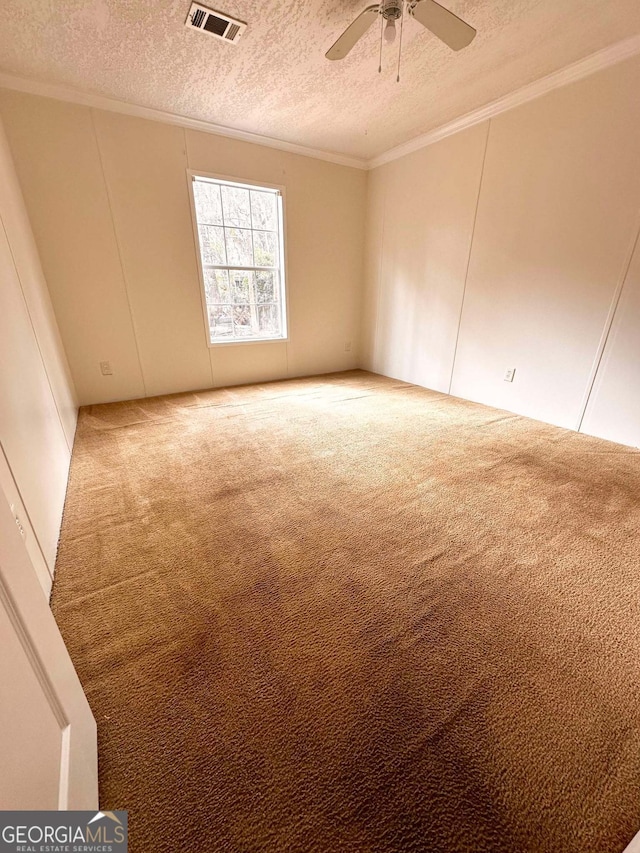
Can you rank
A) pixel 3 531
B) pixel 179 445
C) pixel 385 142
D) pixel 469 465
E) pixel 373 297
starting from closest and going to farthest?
pixel 3 531 → pixel 469 465 → pixel 179 445 → pixel 385 142 → pixel 373 297

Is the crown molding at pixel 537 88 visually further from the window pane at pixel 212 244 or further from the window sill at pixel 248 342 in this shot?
the window sill at pixel 248 342

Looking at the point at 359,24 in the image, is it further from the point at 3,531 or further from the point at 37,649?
the point at 37,649

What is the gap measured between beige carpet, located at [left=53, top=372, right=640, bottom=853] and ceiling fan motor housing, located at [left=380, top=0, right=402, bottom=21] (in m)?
2.53

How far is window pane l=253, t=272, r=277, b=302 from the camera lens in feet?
12.7

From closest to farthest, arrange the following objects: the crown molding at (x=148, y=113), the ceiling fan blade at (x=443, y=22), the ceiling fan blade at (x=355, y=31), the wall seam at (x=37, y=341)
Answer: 1. the ceiling fan blade at (x=443, y=22)
2. the ceiling fan blade at (x=355, y=31)
3. the wall seam at (x=37, y=341)
4. the crown molding at (x=148, y=113)

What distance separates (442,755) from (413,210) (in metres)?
4.41

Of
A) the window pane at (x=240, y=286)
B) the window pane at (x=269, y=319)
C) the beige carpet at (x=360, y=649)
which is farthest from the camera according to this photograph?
the window pane at (x=269, y=319)

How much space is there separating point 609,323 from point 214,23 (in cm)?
330

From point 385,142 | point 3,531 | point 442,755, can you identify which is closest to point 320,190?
point 385,142

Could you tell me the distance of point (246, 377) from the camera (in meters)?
4.10

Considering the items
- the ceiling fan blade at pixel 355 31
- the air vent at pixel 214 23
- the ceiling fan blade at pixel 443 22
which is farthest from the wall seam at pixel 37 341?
the ceiling fan blade at pixel 443 22

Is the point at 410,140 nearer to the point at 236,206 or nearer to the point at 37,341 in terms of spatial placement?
the point at 236,206

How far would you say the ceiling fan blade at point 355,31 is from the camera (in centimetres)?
167

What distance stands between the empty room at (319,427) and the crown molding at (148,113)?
0.07 ft
